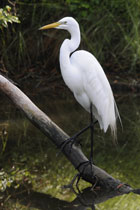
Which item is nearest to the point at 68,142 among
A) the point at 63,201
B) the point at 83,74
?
the point at 63,201

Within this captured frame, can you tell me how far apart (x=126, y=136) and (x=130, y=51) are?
11.5 feet

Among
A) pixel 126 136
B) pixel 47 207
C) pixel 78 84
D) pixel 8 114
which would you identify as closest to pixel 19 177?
pixel 47 207

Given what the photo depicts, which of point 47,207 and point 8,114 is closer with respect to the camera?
point 47,207

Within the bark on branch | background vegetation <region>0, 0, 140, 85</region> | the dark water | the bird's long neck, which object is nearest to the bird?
the bird's long neck

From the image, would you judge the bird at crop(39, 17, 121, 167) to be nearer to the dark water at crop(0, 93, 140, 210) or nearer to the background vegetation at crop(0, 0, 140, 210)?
the dark water at crop(0, 93, 140, 210)

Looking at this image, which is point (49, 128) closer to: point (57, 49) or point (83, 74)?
point (83, 74)

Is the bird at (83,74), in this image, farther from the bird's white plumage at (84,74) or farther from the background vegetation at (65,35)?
the background vegetation at (65,35)

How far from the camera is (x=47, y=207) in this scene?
3143 mm

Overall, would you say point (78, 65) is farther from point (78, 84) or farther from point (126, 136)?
point (126, 136)

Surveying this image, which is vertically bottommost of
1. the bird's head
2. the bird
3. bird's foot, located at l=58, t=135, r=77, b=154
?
bird's foot, located at l=58, t=135, r=77, b=154

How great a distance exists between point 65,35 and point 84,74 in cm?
432

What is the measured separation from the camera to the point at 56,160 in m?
4.12

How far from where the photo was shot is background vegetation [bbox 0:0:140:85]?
764cm

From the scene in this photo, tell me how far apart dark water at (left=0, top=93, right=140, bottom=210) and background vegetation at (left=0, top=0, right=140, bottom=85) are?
182 cm
